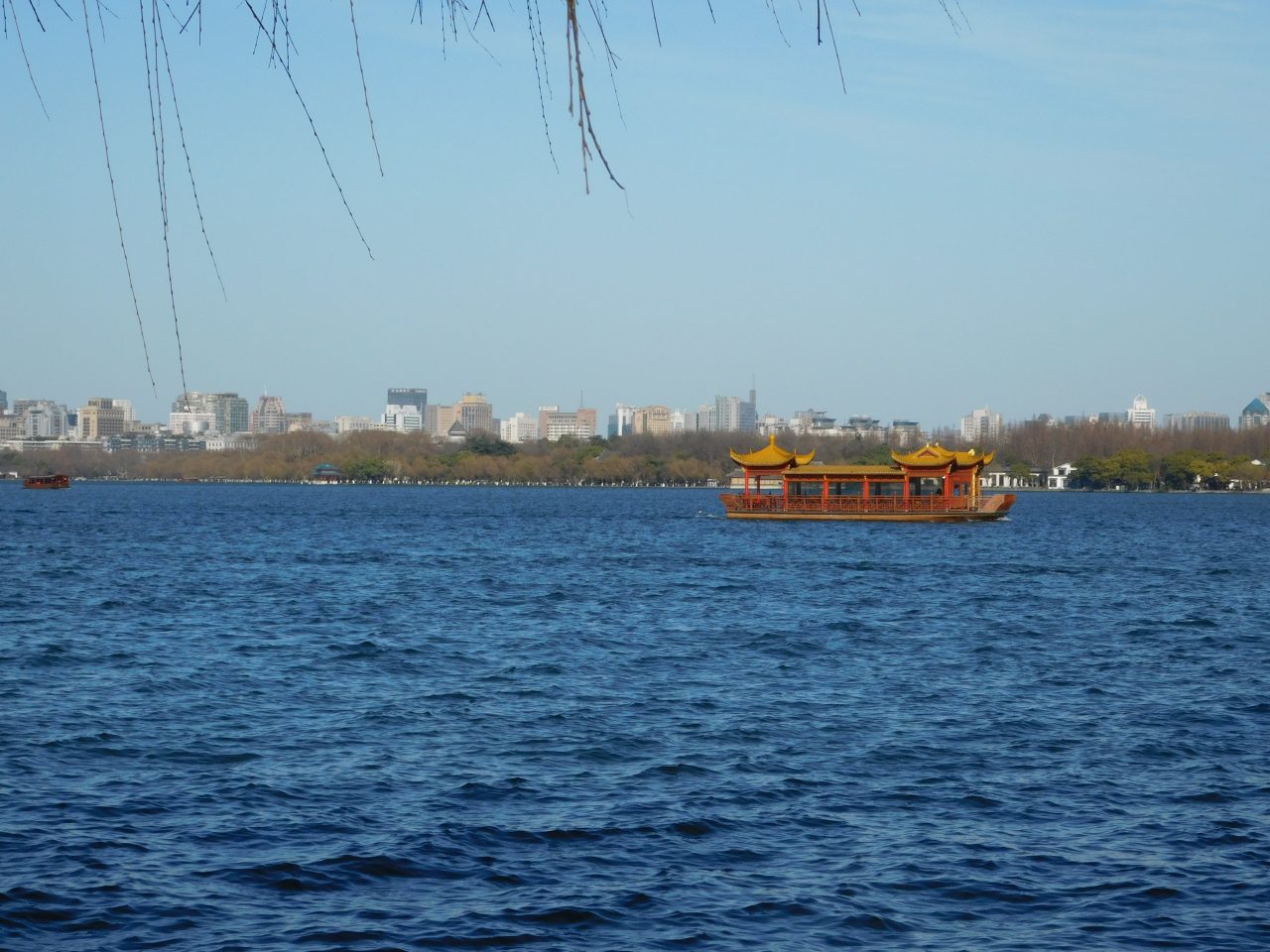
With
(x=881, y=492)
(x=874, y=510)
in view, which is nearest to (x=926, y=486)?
(x=881, y=492)

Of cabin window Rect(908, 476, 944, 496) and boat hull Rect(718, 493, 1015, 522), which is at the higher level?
cabin window Rect(908, 476, 944, 496)

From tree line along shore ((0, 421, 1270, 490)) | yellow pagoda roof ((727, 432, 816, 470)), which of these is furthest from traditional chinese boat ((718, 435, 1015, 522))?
tree line along shore ((0, 421, 1270, 490))

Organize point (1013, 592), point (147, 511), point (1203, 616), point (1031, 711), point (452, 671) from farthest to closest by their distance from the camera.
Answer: point (147, 511), point (1013, 592), point (1203, 616), point (452, 671), point (1031, 711)

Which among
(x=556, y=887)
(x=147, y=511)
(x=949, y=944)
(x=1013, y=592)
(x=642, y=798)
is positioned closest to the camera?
(x=949, y=944)

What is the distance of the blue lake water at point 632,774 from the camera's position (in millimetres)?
9516

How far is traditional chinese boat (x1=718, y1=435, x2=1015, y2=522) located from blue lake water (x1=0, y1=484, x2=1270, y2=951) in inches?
1398

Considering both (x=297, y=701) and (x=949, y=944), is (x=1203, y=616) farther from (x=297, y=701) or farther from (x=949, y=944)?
(x=949, y=944)

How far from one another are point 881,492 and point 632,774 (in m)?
57.0

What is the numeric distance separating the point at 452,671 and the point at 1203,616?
15892 mm

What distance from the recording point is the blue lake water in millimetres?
9516

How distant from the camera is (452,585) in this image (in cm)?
3544

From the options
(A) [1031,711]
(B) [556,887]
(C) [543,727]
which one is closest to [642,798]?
(B) [556,887]

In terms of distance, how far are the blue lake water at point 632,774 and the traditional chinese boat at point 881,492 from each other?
1398 inches

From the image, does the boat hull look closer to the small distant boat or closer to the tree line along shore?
the small distant boat
